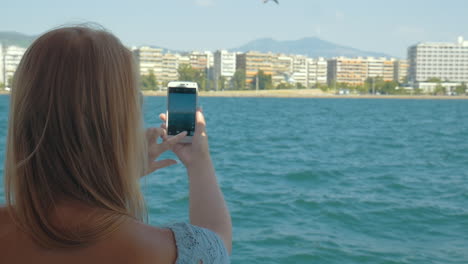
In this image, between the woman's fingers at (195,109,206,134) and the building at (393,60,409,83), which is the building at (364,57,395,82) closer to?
the building at (393,60,409,83)

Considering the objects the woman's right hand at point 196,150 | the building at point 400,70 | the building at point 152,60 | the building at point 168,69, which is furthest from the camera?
the building at point 400,70

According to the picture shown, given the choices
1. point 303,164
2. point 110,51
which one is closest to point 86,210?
point 110,51

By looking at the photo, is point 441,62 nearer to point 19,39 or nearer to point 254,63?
point 254,63

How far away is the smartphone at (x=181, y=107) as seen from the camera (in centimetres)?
173

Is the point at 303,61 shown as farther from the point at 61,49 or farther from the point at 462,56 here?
the point at 61,49

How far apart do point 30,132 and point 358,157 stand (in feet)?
57.7

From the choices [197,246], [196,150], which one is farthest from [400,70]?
[197,246]

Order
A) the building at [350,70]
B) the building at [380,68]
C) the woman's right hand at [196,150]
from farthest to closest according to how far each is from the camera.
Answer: the building at [380,68], the building at [350,70], the woman's right hand at [196,150]

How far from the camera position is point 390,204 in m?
9.79

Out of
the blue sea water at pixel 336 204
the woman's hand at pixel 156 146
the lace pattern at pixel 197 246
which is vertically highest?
the woman's hand at pixel 156 146

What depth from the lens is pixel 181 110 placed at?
6.17 ft

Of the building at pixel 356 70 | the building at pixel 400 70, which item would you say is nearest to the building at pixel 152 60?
the building at pixel 356 70

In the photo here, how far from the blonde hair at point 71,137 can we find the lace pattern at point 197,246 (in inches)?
3.3

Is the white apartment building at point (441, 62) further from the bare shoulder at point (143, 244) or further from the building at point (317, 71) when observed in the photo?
the bare shoulder at point (143, 244)
